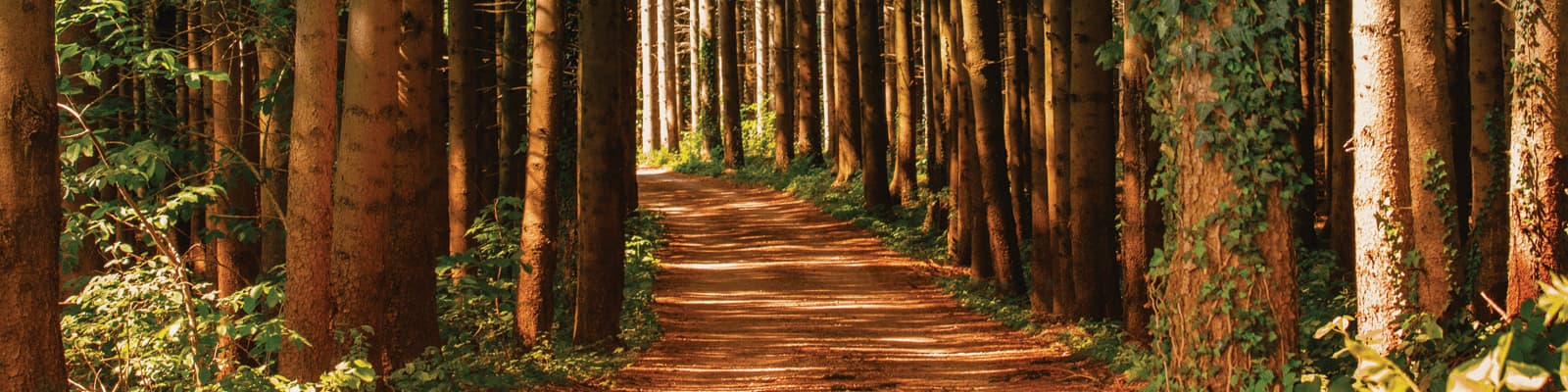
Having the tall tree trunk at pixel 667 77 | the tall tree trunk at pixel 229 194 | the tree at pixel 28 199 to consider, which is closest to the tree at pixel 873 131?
the tall tree trunk at pixel 229 194

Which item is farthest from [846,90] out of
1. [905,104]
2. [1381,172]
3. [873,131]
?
[1381,172]

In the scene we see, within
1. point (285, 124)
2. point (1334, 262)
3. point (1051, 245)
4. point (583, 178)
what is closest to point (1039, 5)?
point (1051, 245)

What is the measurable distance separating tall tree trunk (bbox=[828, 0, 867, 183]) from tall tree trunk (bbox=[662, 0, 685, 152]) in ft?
40.1

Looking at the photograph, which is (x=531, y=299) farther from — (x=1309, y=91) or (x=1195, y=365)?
(x=1309, y=91)

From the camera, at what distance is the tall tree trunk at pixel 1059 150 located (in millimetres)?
13719

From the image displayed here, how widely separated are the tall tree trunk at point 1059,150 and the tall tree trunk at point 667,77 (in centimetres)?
2583

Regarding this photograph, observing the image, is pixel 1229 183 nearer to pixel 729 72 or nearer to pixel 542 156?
pixel 542 156

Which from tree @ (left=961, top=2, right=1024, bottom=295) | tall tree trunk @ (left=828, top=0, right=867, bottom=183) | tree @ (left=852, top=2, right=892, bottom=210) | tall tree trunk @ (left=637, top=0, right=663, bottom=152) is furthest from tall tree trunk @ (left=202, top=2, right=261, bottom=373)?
tall tree trunk @ (left=637, top=0, right=663, bottom=152)

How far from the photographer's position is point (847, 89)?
26.5 m

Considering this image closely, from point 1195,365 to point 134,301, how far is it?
7.51 metres

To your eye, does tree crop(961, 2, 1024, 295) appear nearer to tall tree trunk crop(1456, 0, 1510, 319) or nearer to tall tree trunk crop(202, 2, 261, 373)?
tall tree trunk crop(1456, 0, 1510, 319)

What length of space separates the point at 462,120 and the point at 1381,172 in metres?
8.96

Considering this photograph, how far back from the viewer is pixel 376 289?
8977mm

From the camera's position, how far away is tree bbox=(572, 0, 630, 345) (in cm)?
1198
